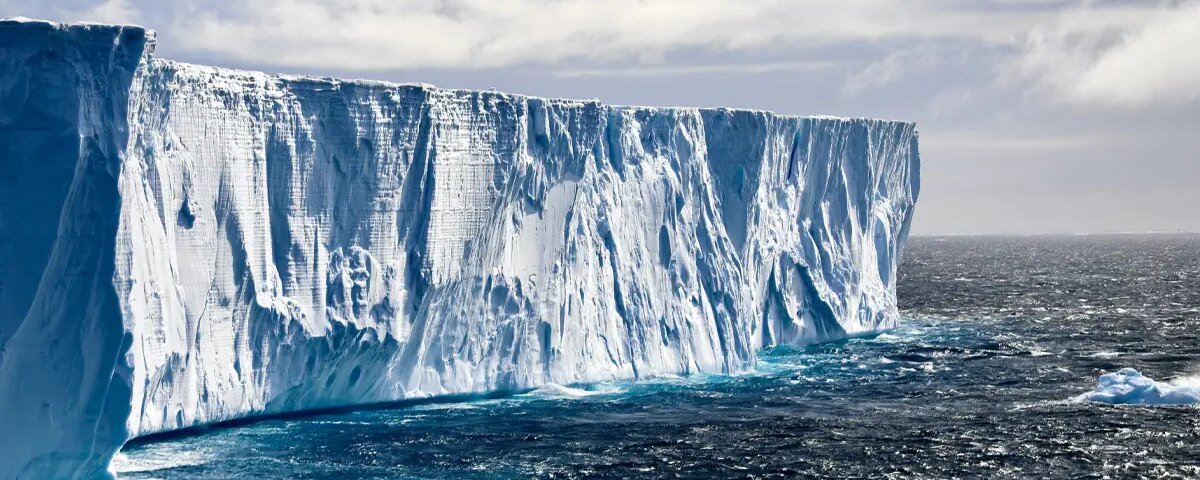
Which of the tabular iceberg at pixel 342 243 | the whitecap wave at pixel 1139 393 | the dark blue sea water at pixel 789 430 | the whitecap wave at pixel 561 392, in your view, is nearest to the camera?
the tabular iceberg at pixel 342 243

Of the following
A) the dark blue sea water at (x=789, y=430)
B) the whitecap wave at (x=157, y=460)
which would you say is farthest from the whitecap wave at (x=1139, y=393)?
the whitecap wave at (x=157, y=460)

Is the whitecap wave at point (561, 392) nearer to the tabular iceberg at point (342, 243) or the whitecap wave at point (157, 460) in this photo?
the tabular iceberg at point (342, 243)

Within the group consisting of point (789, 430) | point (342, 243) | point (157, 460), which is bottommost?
point (789, 430)

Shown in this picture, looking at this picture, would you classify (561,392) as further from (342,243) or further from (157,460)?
(157,460)

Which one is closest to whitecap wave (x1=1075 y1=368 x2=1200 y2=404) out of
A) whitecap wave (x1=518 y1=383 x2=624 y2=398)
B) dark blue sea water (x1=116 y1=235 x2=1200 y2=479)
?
dark blue sea water (x1=116 y1=235 x2=1200 y2=479)

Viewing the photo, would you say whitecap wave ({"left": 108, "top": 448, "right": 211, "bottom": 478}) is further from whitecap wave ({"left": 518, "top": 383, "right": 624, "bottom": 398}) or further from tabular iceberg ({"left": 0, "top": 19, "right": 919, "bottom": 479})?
whitecap wave ({"left": 518, "top": 383, "right": 624, "bottom": 398})

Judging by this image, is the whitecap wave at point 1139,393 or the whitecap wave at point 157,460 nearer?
the whitecap wave at point 157,460

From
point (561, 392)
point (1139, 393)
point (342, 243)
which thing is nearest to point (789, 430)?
point (561, 392)
